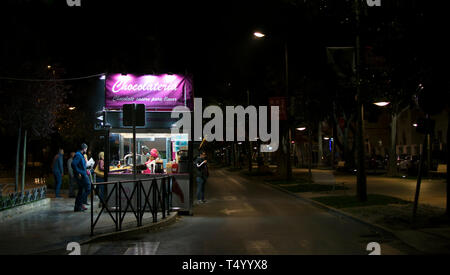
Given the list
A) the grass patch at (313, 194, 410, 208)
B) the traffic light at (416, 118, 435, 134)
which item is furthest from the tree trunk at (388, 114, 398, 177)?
the traffic light at (416, 118, 435, 134)

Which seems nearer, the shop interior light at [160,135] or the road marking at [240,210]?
the road marking at [240,210]

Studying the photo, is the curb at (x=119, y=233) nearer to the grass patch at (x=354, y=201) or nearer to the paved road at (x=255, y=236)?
the paved road at (x=255, y=236)

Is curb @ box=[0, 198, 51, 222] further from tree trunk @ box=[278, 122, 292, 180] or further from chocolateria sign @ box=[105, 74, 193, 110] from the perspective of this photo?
tree trunk @ box=[278, 122, 292, 180]

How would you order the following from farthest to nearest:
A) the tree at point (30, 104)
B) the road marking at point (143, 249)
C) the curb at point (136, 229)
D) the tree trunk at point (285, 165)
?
the tree trunk at point (285, 165) → the tree at point (30, 104) → the curb at point (136, 229) → the road marking at point (143, 249)

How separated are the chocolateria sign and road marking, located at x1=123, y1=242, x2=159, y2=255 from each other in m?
6.64

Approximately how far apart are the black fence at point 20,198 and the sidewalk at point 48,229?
16.9 inches

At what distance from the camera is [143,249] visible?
9.48m

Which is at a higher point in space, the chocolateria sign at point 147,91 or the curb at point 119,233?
the chocolateria sign at point 147,91

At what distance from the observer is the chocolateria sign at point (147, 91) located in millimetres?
15953

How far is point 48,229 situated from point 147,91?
19.8 feet

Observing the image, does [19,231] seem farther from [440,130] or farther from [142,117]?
[440,130]

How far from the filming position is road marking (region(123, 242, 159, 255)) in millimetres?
9062

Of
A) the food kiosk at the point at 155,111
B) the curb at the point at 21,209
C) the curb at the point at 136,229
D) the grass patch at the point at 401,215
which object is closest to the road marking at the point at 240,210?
the food kiosk at the point at 155,111
